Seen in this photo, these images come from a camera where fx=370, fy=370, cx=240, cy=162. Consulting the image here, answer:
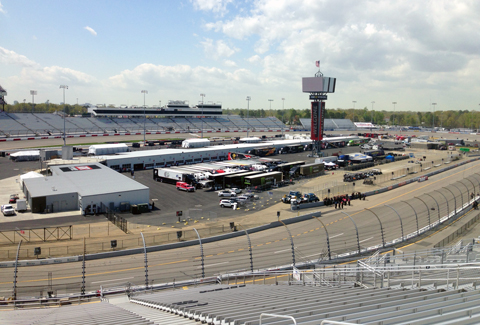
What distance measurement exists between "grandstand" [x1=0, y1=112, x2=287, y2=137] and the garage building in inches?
2097

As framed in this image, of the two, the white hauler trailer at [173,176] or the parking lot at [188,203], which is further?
the white hauler trailer at [173,176]

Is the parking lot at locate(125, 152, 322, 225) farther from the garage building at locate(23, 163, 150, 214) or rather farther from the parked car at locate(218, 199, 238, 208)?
the garage building at locate(23, 163, 150, 214)

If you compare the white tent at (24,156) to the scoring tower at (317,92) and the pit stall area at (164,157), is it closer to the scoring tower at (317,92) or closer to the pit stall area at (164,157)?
the pit stall area at (164,157)

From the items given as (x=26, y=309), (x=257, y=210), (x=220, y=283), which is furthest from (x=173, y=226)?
(x=26, y=309)

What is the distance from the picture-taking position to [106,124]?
11856 cm

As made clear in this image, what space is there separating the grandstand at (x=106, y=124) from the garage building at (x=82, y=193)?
53268 mm

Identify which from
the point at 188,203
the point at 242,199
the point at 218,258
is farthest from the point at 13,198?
the point at 218,258

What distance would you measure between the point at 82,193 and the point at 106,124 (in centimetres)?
8972

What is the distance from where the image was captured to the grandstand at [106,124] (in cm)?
10019

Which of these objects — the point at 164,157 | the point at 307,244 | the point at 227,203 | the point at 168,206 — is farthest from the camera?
the point at 164,157

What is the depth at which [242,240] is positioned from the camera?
24.9 meters

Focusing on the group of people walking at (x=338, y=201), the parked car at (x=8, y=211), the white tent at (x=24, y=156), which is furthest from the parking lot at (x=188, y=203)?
the white tent at (x=24, y=156)

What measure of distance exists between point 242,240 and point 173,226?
7.74m

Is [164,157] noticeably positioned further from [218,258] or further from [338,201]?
[218,258]
